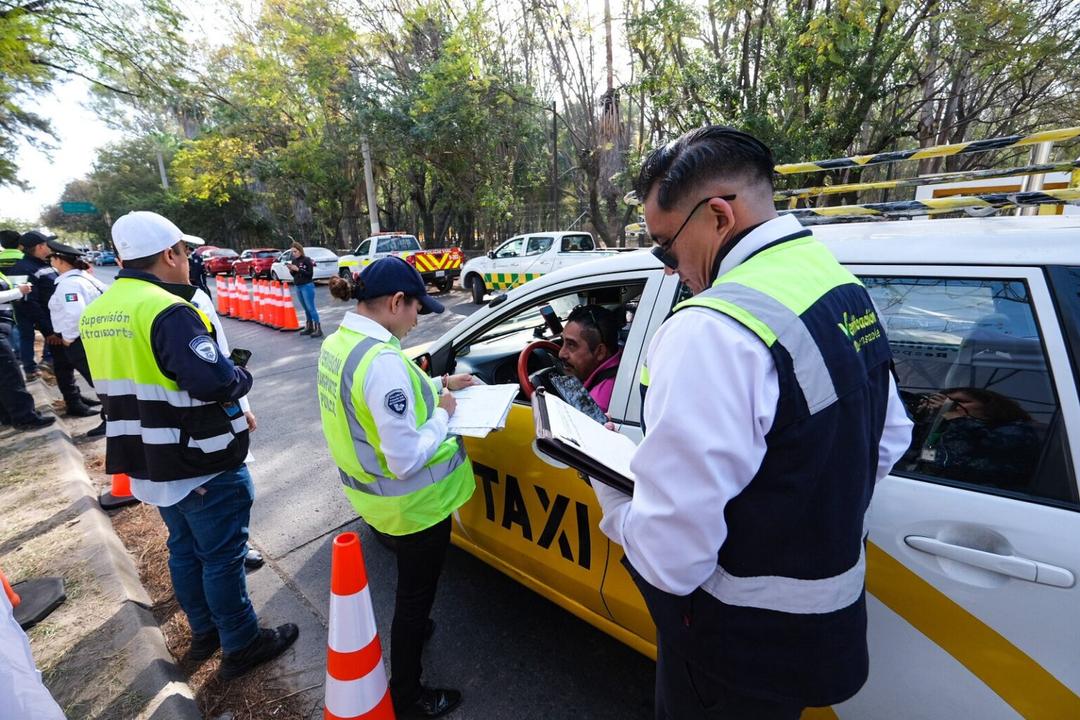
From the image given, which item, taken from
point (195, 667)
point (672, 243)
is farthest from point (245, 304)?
point (672, 243)

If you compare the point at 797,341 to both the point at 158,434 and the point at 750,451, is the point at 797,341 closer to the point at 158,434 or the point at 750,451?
the point at 750,451

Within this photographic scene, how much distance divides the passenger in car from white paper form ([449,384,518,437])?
1.20 meters

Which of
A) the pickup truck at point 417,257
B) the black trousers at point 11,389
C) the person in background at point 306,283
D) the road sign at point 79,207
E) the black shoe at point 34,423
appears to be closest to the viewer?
the black trousers at point 11,389

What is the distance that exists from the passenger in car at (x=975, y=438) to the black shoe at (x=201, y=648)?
2.75 meters

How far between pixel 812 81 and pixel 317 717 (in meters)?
12.4

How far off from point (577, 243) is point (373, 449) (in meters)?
10.1

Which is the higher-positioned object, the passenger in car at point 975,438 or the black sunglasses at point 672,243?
the black sunglasses at point 672,243

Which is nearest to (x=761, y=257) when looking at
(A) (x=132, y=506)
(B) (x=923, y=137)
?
(A) (x=132, y=506)

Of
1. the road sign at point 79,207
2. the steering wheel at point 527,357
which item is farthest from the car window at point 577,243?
the road sign at point 79,207

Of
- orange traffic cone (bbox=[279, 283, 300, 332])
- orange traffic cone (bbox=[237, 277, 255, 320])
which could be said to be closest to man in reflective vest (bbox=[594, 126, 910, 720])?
orange traffic cone (bbox=[279, 283, 300, 332])

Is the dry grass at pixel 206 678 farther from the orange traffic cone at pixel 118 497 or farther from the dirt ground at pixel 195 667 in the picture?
the orange traffic cone at pixel 118 497

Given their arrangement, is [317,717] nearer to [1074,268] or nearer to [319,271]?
[1074,268]

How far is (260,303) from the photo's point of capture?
10.4m

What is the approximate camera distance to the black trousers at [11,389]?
4629 millimetres
